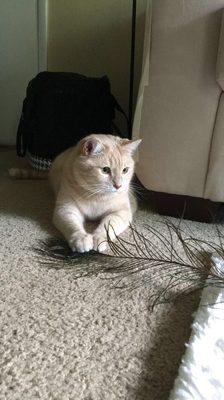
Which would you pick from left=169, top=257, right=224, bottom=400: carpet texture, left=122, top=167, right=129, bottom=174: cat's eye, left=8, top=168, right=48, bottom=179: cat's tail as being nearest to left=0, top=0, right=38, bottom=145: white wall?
left=8, top=168, right=48, bottom=179: cat's tail

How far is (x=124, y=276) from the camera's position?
33.1 inches

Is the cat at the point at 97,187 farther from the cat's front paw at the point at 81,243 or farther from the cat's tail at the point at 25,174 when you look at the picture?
the cat's tail at the point at 25,174

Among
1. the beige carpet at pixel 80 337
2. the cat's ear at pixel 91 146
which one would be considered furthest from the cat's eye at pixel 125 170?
the beige carpet at pixel 80 337

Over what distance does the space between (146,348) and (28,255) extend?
1.35 feet

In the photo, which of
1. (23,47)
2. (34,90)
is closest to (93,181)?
(34,90)

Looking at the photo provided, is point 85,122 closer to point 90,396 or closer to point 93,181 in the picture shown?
point 93,181

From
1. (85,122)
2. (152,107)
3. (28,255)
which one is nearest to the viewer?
(28,255)

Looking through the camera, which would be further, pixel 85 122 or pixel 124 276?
pixel 85 122

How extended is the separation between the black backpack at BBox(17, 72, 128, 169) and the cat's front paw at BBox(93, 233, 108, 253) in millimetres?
680

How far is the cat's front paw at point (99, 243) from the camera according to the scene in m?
0.97

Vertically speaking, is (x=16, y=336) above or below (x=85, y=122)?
below

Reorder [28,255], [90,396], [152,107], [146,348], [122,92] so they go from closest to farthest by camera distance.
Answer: [90,396] < [146,348] < [28,255] < [152,107] < [122,92]

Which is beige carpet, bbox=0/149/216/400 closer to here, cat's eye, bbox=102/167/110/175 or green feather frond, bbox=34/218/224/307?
green feather frond, bbox=34/218/224/307

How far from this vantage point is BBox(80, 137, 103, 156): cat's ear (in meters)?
1.09
